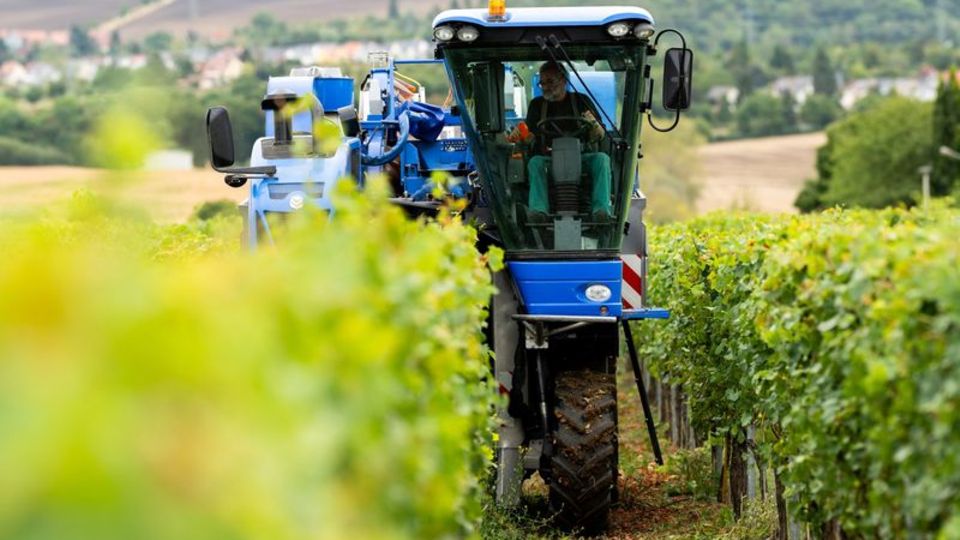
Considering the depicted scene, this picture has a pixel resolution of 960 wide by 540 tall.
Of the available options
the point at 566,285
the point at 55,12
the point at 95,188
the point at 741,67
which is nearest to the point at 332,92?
the point at 566,285

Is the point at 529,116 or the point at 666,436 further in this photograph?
the point at 666,436

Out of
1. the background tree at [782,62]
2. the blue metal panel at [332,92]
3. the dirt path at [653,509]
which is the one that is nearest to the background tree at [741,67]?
the background tree at [782,62]

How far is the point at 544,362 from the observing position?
1092 cm

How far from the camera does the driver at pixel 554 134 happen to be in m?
10.9

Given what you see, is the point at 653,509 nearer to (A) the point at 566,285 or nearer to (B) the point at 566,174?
(A) the point at 566,285

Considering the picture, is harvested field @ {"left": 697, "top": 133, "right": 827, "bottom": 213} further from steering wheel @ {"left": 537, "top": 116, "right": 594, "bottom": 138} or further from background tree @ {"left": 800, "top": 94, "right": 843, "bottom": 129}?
steering wheel @ {"left": 537, "top": 116, "right": 594, "bottom": 138}

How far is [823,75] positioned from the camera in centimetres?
17612

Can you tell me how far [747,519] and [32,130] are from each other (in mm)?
6548

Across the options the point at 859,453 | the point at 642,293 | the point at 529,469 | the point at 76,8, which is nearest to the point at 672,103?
the point at 642,293

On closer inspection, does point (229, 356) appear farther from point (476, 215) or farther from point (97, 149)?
point (476, 215)

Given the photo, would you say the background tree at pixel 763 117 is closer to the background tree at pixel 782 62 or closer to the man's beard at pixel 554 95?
the background tree at pixel 782 62

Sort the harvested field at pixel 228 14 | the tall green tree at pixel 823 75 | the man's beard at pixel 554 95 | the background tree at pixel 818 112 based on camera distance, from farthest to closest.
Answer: the tall green tree at pixel 823 75 → the background tree at pixel 818 112 → the harvested field at pixel 228 14 → the man's beard at pixel 554 95

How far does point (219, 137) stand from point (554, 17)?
8.28 ft

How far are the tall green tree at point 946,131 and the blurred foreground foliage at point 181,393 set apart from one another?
85.4m
